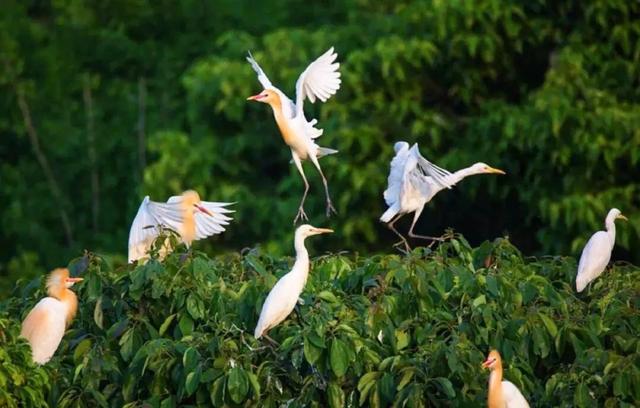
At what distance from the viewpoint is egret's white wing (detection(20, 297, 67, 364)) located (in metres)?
6.80

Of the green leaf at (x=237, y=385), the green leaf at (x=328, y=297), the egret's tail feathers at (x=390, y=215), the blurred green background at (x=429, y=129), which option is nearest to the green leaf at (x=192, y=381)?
the green leaf at (x=237, y=385)

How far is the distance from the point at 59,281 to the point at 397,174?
58.5 inches

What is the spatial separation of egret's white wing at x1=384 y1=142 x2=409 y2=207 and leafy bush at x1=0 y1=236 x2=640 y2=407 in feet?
2.03

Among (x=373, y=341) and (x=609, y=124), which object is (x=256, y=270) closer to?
(x=373, y=341)

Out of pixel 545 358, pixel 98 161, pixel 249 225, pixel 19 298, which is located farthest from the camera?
pixel 98 161

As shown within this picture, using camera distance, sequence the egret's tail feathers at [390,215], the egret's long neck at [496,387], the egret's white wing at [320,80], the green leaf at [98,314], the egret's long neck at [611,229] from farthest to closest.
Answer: the egret's white wing at [320,80] < the egret's tail feathers at [390,215] < the egret's long neck at [611,229] < the green leaf at [98,314] < the egret's long neck at [496,387]

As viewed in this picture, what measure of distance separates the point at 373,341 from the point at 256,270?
0.60 meters

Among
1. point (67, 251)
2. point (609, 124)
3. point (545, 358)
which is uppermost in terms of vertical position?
point (545, 358)

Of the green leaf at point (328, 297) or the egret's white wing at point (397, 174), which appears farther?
the egret's white wing at point (397, 174)

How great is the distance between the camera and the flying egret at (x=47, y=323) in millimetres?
6809

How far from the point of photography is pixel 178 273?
6.89m

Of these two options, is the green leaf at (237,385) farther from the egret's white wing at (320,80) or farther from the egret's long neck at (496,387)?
the egret's white wing at (320,80)

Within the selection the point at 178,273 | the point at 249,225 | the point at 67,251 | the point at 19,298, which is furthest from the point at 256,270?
the point at 67,251

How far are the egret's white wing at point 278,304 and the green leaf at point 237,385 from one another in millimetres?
214
